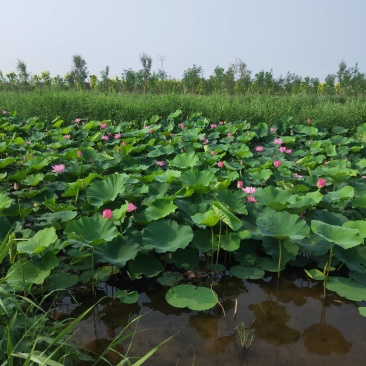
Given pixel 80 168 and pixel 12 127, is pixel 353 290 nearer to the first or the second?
pixel 80 168

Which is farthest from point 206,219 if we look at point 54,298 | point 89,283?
point 54,298

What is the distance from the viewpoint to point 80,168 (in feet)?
11.8

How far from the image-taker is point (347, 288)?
2156 millimetres

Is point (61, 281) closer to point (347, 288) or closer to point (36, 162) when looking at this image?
point (347, 288)

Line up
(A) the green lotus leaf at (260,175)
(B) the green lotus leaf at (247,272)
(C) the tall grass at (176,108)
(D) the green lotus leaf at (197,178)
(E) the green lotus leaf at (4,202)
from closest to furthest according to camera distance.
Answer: (B) the green lotus leaf at (247,272) < (E) the green lotus leaf at (4,202) < (D) the green lotus leaf at (197,178) < (A) the green lotus leaf at (260,175) < (C) the tall grass at (176,108)

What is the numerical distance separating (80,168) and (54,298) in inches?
66.8

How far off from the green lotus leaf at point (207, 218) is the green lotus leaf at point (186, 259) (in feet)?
0.65

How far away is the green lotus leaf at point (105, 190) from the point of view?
2.81m

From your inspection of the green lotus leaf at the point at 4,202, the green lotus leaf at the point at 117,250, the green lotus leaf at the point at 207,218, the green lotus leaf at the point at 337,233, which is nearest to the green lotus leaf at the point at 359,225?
the green lotus leaf at the point at 337,233

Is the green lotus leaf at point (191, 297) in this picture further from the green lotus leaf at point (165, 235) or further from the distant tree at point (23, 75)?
the distant tree at point (23, 75)

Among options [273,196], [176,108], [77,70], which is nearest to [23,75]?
[77,70]

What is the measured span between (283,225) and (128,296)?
3.49 ft

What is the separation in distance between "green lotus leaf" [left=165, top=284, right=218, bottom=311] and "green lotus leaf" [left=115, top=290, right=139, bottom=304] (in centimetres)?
18

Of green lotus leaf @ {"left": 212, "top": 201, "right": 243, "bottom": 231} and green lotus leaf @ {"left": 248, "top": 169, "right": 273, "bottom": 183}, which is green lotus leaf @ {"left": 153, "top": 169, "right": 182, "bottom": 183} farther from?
green lotus leaf @ {"left": 212, "top": 201, "right": 243, "bottom": 231}
